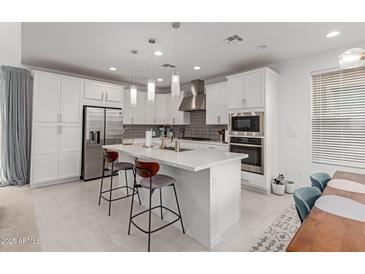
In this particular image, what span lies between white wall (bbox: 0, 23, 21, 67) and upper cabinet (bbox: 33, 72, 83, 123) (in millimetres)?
460

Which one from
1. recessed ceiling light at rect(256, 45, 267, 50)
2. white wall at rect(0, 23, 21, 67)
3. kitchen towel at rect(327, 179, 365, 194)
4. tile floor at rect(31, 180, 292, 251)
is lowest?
tile floor at rect(31, 180, 292, 251)

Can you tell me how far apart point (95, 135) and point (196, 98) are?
2.87 meters

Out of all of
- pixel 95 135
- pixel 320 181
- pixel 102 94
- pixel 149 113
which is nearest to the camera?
pixel 320 181

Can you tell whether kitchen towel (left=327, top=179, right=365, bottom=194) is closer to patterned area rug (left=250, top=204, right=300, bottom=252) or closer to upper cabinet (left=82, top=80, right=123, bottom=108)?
patterned area rug (left=250, top=204, right=300, bottom=252)

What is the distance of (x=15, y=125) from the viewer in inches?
145

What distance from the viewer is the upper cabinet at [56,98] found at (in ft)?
11.7

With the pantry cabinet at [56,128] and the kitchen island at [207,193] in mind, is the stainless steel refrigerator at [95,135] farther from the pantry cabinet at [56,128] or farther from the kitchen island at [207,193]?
the kitchen island at [207,193]

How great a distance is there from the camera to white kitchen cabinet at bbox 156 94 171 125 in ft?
19.3

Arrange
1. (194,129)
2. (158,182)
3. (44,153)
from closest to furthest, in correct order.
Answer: (158,182), (44,153), (194,129)

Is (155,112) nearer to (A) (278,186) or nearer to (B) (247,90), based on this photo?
(B) (247,90)

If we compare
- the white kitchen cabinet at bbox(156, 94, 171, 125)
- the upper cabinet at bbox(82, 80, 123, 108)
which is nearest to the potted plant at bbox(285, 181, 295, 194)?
the white kitchen cabinet at bbox(156, 94, 171, 125)

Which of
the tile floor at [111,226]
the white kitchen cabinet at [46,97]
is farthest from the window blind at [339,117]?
the white kitchen cabinet at [46,97]

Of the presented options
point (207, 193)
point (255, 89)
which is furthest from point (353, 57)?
point (255, 89)

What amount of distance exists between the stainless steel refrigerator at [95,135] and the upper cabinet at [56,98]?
0.28 m
